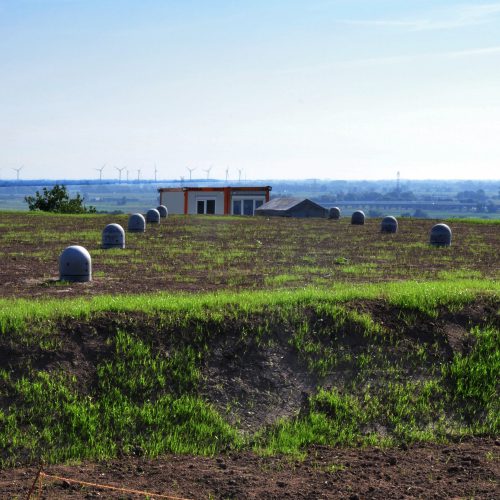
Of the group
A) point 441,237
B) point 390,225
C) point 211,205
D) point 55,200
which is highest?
point 55,200

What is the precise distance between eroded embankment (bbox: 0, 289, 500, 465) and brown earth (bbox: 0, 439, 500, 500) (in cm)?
39

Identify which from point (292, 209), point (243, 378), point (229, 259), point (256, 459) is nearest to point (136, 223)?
point (229, 259)

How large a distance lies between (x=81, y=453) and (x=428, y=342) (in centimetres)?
626

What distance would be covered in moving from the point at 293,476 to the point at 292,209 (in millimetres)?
56568

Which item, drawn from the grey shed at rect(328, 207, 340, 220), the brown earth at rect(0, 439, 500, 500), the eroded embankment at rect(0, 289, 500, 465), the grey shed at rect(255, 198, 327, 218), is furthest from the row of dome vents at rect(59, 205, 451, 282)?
the grey shed at rect(255, 198, 327, 218)

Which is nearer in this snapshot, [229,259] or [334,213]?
[229,259]

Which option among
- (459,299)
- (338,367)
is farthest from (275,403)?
(459,299)

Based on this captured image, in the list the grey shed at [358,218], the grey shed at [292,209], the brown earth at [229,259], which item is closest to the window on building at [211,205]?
the grey shed at [292,209]

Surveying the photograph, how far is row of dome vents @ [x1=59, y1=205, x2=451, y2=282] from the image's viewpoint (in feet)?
Result: 54.8

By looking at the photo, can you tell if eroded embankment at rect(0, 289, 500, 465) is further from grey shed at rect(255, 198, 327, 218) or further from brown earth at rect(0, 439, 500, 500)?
grey shed at rect(255, 198, 327, 218)

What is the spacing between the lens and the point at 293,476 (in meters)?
8.98

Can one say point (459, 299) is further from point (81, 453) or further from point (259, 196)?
point (259, 196)

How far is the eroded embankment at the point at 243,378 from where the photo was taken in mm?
9867

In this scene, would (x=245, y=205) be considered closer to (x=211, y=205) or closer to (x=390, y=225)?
(x=211, y=205)
